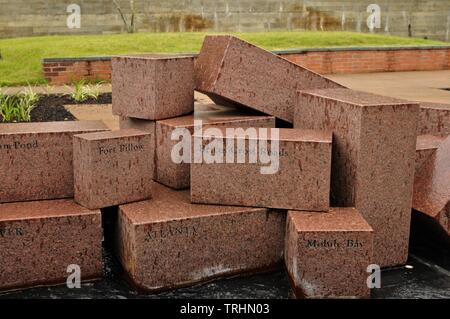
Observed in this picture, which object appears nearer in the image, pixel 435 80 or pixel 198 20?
pixel 435 80

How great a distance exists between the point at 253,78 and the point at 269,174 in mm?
1042

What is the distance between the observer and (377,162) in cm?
375

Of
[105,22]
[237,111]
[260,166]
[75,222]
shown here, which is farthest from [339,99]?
[105,22]

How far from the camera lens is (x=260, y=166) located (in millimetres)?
3760

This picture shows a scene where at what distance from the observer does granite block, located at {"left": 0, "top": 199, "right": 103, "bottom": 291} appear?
11.6ft

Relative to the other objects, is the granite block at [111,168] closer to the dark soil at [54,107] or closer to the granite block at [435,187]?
the granite block at [435,187]

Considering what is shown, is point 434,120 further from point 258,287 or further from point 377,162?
point 258,287

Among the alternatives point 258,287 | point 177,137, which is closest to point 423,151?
point 258,287

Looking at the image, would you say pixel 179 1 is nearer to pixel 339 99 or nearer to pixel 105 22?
pixel 105 22

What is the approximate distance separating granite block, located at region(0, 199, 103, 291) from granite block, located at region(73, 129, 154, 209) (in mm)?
130

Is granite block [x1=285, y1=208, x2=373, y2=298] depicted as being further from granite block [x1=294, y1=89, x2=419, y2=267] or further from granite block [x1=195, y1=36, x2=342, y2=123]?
granite block [x1=195, y1=36, x2=342, y2=123]

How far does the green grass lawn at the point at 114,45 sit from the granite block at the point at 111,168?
324 inches

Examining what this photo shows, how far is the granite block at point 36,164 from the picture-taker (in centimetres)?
386
